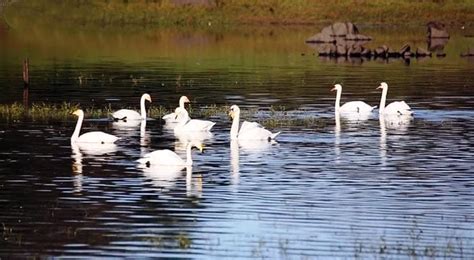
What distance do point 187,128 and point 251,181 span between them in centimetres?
944

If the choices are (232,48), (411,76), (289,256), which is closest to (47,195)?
(289,256)

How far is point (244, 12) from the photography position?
12269 cm

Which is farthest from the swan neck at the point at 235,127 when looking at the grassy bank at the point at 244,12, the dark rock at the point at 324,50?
the grassy bank at the point at 244,12

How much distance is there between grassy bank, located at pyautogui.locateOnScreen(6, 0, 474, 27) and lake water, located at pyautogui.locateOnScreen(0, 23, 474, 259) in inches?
2388

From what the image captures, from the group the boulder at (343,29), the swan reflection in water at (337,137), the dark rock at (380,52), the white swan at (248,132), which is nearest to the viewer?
the swan reflection in water at (337,137)

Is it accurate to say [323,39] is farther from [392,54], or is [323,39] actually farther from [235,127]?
[235,127]

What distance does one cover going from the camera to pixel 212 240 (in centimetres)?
2020

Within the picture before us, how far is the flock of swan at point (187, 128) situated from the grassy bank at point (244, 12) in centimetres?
7326

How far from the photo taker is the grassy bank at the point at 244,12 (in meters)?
118

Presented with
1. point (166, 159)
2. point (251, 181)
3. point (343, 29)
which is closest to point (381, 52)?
point (343, 29)

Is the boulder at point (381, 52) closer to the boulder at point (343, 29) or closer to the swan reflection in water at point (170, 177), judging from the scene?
the boulder at point (343, 29)

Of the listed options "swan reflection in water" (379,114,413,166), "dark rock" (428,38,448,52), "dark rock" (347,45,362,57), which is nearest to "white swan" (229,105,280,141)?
"swan reflection in water" (379,114,413,166)

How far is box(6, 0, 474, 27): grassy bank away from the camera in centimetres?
11788

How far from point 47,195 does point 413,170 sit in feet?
28.7
